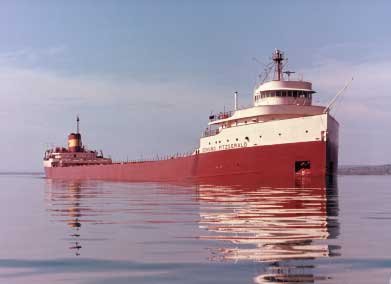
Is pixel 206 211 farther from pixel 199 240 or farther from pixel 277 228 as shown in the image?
pixel 199 240

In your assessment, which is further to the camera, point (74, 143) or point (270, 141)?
point (74, 143)

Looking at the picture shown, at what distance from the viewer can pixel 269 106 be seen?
38.4 meters

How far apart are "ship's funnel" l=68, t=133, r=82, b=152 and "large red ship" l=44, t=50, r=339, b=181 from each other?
29.3 m

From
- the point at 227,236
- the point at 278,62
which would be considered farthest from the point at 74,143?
the point at 227,236

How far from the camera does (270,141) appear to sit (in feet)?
118

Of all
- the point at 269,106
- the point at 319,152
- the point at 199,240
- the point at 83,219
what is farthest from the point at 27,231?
the point at 269,106

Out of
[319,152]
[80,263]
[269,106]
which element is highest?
[269,106]

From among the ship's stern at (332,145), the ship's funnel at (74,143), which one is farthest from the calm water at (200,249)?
the ship's funnel at (74,143)

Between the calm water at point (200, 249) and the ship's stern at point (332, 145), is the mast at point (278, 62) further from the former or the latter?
the calm water at point (200, 249)

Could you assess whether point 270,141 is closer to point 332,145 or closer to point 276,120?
point 276,120

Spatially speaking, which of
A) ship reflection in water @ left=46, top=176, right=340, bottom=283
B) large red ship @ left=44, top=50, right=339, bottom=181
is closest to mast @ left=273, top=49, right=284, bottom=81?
large red ship @ left=44, top=50, right=339, bottom=181

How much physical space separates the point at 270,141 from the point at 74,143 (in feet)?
154

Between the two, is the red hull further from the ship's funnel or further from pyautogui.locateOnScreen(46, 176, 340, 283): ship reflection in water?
the ship's funnel

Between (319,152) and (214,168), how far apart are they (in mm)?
9170
